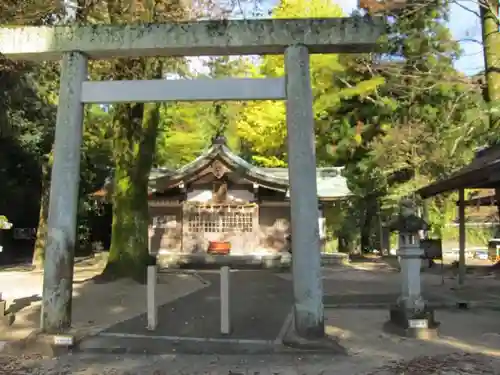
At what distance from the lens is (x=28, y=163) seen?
24844 millimetres

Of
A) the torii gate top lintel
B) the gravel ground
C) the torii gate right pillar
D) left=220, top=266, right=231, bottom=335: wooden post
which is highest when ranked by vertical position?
the torii gate top lintel

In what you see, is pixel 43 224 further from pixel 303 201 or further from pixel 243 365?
pixel 243 365

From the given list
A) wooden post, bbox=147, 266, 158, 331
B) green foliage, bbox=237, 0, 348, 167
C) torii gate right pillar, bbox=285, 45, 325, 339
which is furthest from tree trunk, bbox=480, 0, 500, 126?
green foliage, bbox=237, 0, 348, 167

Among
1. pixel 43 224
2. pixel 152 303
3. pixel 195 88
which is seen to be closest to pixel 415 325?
pixel 152 303

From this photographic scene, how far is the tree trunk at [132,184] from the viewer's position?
13844 mm

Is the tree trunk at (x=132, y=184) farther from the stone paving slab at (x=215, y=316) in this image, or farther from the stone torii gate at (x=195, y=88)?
the stone torii gate at (x=195, y=88)

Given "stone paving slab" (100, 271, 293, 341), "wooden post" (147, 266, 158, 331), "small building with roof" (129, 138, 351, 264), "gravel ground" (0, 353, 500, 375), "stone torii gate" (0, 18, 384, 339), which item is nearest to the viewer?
"gravel ground" (0, 353, 500, 375)

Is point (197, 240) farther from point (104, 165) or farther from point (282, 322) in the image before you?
point (282, 322)

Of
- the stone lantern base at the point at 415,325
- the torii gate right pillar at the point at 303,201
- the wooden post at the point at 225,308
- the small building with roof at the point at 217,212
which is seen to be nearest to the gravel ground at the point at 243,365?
the torii gate right pillar at the point at 303,201

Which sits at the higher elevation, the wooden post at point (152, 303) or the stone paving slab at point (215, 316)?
the wooden post at point (152, 303)

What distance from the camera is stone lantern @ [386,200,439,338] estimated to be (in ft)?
24.2

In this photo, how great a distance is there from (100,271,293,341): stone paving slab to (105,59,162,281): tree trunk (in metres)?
2.50

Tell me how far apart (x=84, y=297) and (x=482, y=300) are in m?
8.31

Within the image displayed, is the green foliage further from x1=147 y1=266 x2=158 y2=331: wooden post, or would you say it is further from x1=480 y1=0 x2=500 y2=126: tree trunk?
x1=147 y1=266 x2=158 y2=331: wooden post
